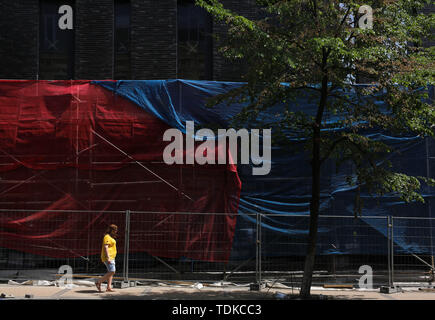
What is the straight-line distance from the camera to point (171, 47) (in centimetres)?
1529

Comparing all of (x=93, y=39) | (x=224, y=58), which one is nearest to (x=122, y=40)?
(x=93, y=39)

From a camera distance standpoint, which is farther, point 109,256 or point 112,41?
point 112,41

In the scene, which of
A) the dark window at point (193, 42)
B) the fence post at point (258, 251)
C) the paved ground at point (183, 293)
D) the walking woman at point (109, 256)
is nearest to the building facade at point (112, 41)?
the dark window at point (193, 42)

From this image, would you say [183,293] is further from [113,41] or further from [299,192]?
[113,41]

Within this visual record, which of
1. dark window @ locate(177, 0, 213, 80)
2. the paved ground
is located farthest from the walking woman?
dark window @ locate(177, 0, 213, 80)

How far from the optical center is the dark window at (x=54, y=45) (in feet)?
50.6

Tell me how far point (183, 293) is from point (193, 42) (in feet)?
23.9

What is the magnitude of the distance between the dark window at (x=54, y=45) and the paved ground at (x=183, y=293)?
6.08 m

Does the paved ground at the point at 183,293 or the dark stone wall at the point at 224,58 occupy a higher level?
the dark stone wall at the point at 224,58

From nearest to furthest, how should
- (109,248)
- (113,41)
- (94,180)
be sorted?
(109,248) → (94,180) → (113,41)

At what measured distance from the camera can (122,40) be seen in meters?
15.6

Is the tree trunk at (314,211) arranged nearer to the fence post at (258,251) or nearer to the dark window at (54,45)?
the fence post at (258,251)

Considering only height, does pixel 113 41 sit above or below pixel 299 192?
above

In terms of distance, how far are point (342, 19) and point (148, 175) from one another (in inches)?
243
